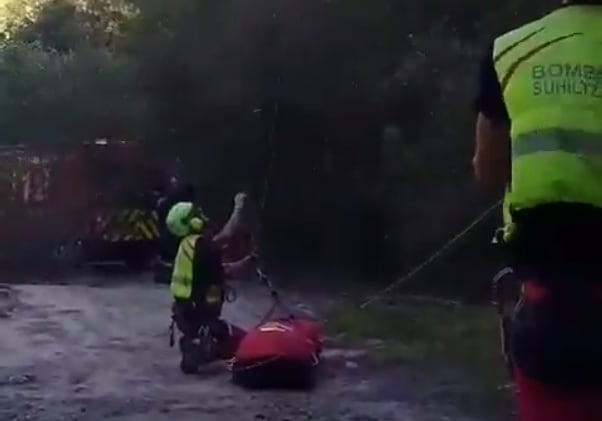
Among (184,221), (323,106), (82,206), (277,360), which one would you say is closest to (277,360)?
(277,360)

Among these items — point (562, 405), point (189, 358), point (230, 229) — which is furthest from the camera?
point (230, 229)

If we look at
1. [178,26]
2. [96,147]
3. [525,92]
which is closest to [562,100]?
[525,92]

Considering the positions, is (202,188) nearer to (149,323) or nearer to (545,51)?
(149,323)

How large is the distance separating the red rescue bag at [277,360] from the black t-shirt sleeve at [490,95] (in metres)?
7.29

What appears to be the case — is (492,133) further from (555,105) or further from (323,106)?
(323,106)

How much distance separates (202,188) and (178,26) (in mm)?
2078

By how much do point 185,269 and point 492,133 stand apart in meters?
8.39

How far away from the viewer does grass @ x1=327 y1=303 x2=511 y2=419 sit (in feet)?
32.4

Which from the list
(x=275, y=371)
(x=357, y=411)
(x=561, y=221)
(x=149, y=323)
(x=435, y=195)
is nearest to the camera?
(x=561, y=221)

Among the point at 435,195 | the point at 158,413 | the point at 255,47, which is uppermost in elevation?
the point at 255,47

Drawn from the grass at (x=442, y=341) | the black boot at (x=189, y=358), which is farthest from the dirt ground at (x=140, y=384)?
the grass at (x=442, y=341)

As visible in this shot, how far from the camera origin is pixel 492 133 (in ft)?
10.0

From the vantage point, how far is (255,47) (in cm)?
1795

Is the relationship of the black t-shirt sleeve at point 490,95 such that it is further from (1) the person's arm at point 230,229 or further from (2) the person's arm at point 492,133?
(1) the person's arm at point 230,229
